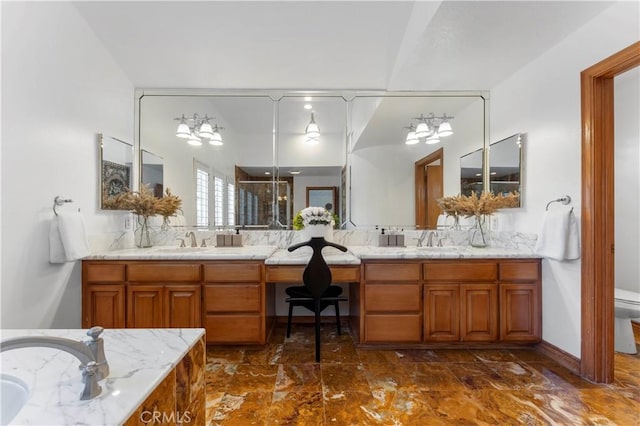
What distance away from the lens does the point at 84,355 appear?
0.77 metres

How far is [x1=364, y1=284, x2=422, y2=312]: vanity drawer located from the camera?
241 cm

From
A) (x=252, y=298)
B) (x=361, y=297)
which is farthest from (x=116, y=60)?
(x=361, y=297)

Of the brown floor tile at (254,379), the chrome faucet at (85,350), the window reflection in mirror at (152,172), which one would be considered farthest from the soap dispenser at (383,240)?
the chrome faucet at (85,350)

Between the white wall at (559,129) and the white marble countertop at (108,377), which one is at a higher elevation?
the white wall at (559,129)

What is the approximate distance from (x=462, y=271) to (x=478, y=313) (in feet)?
1.24

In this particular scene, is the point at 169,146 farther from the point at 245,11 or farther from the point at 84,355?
the point at 84,355

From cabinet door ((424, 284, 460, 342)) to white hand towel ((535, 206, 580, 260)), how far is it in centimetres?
74

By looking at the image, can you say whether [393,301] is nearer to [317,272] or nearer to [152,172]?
[317,272]

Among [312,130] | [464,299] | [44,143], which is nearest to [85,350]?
[44,143]

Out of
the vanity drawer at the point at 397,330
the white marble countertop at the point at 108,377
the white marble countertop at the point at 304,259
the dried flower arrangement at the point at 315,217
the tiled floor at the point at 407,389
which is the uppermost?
the dried flower arrangement at the point at 315,217

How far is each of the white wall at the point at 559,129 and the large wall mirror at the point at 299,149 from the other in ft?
2.03

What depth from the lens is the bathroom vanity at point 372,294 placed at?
2.37 meters

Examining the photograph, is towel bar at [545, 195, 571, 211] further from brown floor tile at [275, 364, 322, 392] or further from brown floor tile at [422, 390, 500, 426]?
brown floor tile at [275, 364, 322, 392]

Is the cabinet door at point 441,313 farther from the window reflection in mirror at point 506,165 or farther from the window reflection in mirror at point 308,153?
the window reflection in mirror at point 308,153
